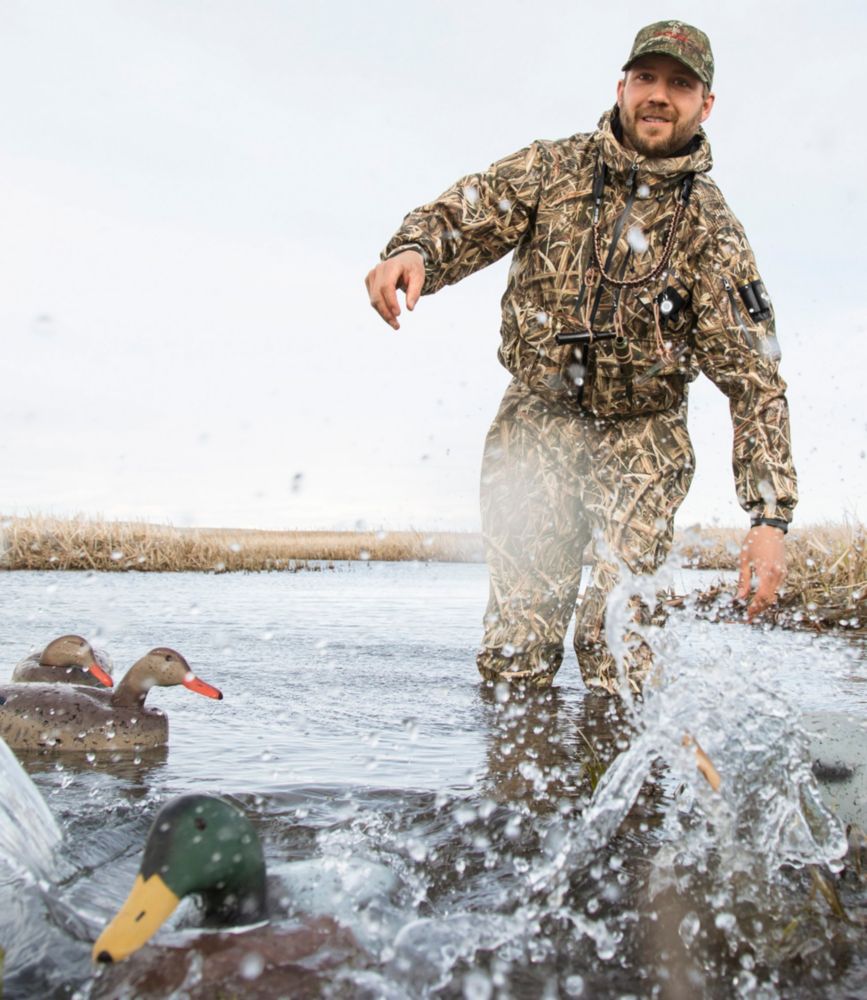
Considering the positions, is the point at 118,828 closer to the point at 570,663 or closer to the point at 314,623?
the point at 570,663

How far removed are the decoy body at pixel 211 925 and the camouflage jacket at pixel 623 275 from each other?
2.92m

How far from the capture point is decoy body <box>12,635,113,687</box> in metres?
5.45

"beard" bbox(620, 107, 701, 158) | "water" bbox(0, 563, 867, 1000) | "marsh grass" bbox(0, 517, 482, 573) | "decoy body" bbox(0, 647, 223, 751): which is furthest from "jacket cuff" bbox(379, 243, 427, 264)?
"marsh grass" bbox(0, 517, 482, 573)

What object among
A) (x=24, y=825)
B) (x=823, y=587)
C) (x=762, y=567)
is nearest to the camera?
(x=24, y=825)

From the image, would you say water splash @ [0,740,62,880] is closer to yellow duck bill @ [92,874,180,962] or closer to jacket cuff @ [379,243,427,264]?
yellow duck bill @ [92,874,180,962]

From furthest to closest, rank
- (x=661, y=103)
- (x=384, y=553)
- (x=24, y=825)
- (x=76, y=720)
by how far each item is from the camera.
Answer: (x=384, y=553) → (x=661, y=103) → (x=76, y=720) → (x=24, y=825)

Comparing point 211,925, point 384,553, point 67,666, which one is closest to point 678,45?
point 211,925

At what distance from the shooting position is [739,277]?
4758 mm

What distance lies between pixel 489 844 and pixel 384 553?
82.8 ft

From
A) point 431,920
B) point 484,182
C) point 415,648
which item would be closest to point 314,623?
point 415,648

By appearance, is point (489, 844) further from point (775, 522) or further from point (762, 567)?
point (775, 522)

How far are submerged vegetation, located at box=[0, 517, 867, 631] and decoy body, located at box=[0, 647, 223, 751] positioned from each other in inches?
77.3

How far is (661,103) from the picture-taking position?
15.2 ft

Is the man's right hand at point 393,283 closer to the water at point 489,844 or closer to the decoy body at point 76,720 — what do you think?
the water at point 489,844
